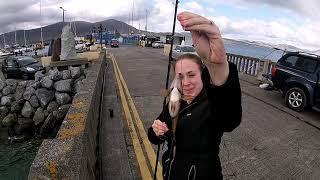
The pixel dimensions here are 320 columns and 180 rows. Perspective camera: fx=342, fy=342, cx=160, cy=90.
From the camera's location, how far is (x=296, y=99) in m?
11.3

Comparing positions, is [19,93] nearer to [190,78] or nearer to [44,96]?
[44,96]

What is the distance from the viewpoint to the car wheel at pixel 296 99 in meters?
11.1

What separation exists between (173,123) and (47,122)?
1370 centimetres

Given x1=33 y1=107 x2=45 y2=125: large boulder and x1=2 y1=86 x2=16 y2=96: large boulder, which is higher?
x1=2 y1=86 x2=16 y2=96: large boulder

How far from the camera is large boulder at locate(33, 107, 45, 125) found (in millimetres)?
16609

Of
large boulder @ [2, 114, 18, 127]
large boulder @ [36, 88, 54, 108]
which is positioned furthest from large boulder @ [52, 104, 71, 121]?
large boulder @ [2, 114, 18, 127]

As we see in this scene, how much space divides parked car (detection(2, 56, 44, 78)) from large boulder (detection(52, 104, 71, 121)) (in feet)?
35.4

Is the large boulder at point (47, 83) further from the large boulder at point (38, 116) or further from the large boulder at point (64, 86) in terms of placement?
the large boulder at point (38, 116)

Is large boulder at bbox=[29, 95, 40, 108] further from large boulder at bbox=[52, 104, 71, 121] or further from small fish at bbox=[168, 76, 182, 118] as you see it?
small fish at bbox=[168, 76, 182, 118]

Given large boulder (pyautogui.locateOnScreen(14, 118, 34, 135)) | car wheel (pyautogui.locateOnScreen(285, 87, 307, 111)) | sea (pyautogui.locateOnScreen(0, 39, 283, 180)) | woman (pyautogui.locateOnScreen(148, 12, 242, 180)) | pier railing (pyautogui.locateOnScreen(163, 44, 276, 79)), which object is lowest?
sea (pyautogui.locateOnScreen(0, 39, 283, 180))

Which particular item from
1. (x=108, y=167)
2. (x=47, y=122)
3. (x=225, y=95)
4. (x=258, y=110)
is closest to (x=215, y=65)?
(x=225, y=95)

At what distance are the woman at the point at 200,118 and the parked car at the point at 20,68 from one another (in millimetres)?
24197

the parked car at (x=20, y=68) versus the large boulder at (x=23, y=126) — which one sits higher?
the parked car at (x=20, y=68)

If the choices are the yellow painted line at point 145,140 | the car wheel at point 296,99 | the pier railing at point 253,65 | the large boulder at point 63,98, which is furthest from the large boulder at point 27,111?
the car wheel at point 296,99
